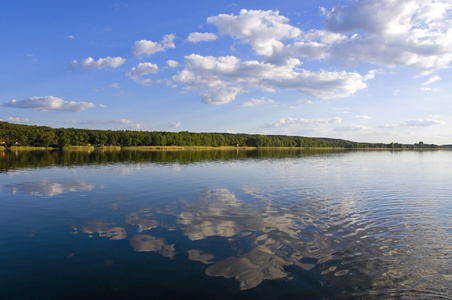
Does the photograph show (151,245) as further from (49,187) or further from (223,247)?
(49,187)

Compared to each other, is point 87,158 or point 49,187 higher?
point 87,158

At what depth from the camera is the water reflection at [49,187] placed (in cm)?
2419

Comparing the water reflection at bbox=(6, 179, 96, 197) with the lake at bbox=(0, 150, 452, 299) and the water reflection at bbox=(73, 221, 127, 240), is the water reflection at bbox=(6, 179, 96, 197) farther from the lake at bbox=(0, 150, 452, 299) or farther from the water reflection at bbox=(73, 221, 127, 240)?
the water reflection at bbox=(73, 221, 127, 240)

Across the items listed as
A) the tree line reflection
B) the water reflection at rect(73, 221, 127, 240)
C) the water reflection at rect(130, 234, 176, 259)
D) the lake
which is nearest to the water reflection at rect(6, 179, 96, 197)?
the lake

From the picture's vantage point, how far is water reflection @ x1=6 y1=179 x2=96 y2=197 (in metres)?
24.2

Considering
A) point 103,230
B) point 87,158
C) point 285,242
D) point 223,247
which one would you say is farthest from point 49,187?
point 87,158

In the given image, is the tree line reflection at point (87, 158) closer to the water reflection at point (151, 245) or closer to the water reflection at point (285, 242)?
the water reflection at point (285, 242)

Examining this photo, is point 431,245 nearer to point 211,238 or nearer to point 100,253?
point 211,238

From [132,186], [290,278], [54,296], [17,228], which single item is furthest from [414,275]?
[132,186]

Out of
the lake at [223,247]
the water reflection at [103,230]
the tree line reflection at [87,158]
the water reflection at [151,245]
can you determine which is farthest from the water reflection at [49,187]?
the tree line reflection at [87,158]

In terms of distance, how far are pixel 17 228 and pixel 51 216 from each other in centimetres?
229

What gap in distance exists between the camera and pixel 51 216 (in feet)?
54.1

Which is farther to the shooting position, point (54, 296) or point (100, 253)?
point (100, 253)

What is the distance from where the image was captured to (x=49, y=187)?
2669cm
